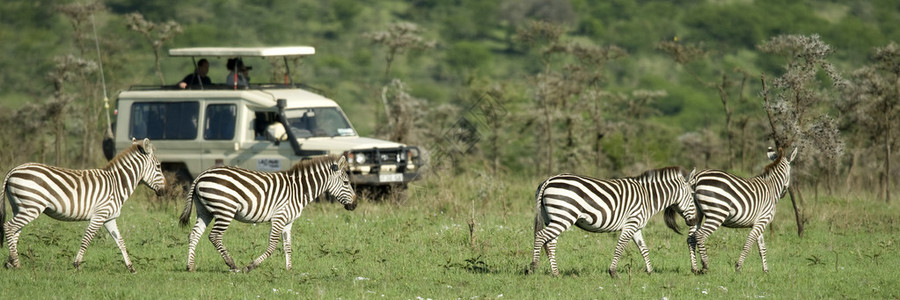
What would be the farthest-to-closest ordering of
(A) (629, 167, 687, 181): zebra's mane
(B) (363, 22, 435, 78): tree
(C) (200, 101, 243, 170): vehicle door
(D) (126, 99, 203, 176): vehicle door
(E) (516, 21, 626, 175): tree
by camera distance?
1. (E) (516, 21, 626, 175): tree
2. (B) (363, 22, 435, 78): tree
3. (D) (126, 99, 203, 176): vehicle door
4. (C) (200, 101, 243, 170): vehicle door
5. (A) (629, 167, 687, 181): zebra's mane

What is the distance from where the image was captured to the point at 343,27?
83.8 metres

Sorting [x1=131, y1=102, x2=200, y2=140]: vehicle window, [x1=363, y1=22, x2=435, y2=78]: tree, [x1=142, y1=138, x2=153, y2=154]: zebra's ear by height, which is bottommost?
[x1=131, y1=102, x2=200, y2=140]: vehicle window

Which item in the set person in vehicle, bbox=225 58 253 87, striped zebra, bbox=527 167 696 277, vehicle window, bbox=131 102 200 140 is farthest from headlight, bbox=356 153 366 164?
striped zebra, bbox=527 167 696 277

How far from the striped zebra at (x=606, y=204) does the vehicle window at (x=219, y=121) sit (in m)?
8.44

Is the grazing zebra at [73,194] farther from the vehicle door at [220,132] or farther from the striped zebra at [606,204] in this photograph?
the vehicle door at [220,132]

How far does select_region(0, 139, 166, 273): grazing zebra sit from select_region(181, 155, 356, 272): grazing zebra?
2.67 ft

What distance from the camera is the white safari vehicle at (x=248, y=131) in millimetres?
18141

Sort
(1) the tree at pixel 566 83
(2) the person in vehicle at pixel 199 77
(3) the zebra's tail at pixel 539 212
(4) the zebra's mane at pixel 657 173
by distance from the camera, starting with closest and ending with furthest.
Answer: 1. (3) the zebra's tail at pixel 539 212
2. (4) the zebra's mane at pixel 657 173
3. (2) the person in vehicle at pixel 199 77
4. (1) the tree at pixel 566 83

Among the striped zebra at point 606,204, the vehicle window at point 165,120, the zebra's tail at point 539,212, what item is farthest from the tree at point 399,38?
the zebra's tail at point 539,212

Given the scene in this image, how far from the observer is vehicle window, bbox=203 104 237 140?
18562mm

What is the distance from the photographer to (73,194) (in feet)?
38.0

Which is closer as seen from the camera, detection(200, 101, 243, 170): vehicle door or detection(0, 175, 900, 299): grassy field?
detection(0, 175, 900, 299): grassy field

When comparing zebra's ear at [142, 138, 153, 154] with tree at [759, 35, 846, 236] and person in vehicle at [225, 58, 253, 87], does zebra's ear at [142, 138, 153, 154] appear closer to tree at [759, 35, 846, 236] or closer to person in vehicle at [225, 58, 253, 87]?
person in vehicle at [225, 58, 253, 87]

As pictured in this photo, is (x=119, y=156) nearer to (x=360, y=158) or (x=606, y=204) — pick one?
(x=606, y=204)
